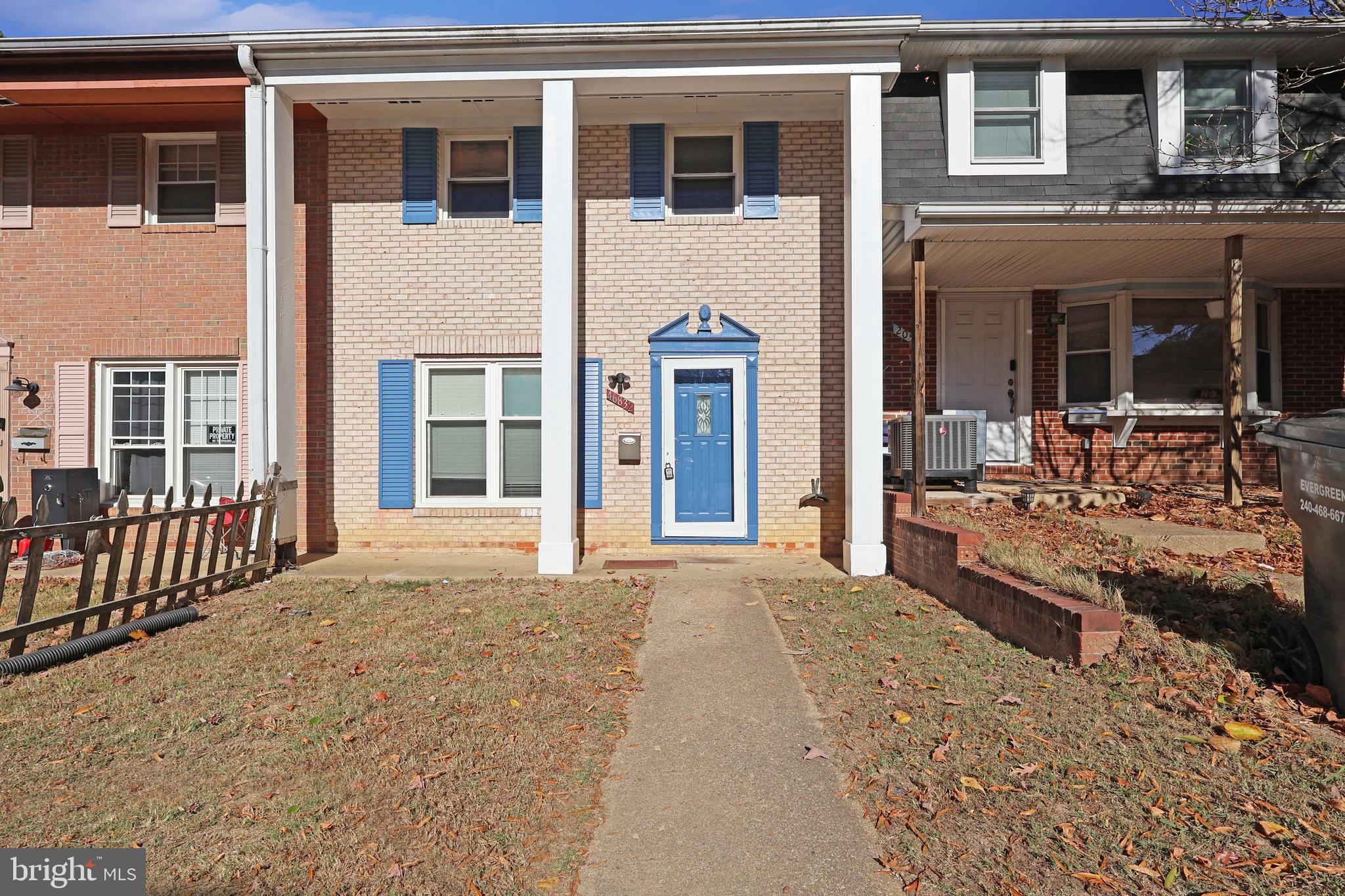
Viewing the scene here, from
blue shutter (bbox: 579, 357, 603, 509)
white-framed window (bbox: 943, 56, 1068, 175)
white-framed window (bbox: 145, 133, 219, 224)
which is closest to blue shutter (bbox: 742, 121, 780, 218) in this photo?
white-framed window (bbox: 943, 56, 1068, 175)

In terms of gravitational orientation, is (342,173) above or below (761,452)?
above

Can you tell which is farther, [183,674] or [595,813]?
[183,674]

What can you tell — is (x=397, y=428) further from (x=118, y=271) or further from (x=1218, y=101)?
(x=1218, y=101)

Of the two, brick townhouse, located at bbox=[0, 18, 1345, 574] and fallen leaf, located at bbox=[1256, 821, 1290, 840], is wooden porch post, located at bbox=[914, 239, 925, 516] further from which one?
fallen leaf, located at bbox=[1256, 821, 1290, 840]

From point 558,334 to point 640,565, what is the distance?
8.81 ft

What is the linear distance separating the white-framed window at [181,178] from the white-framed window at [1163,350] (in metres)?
11.9

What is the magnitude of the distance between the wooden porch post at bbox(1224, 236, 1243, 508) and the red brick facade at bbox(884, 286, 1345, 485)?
8.18 feet

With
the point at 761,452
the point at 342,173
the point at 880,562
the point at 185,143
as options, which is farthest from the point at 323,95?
the point at 880,562

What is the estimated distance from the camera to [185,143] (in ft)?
32.4

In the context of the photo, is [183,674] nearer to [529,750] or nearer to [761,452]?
[529,750]

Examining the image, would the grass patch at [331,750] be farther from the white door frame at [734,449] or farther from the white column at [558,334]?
the white door frame at [734,449]

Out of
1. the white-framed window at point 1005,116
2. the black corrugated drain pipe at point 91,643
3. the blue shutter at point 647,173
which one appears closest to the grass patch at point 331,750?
the black corrugated drain pipe at point 91,643

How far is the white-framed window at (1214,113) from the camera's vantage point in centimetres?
864

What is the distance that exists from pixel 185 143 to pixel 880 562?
991 centimetres
